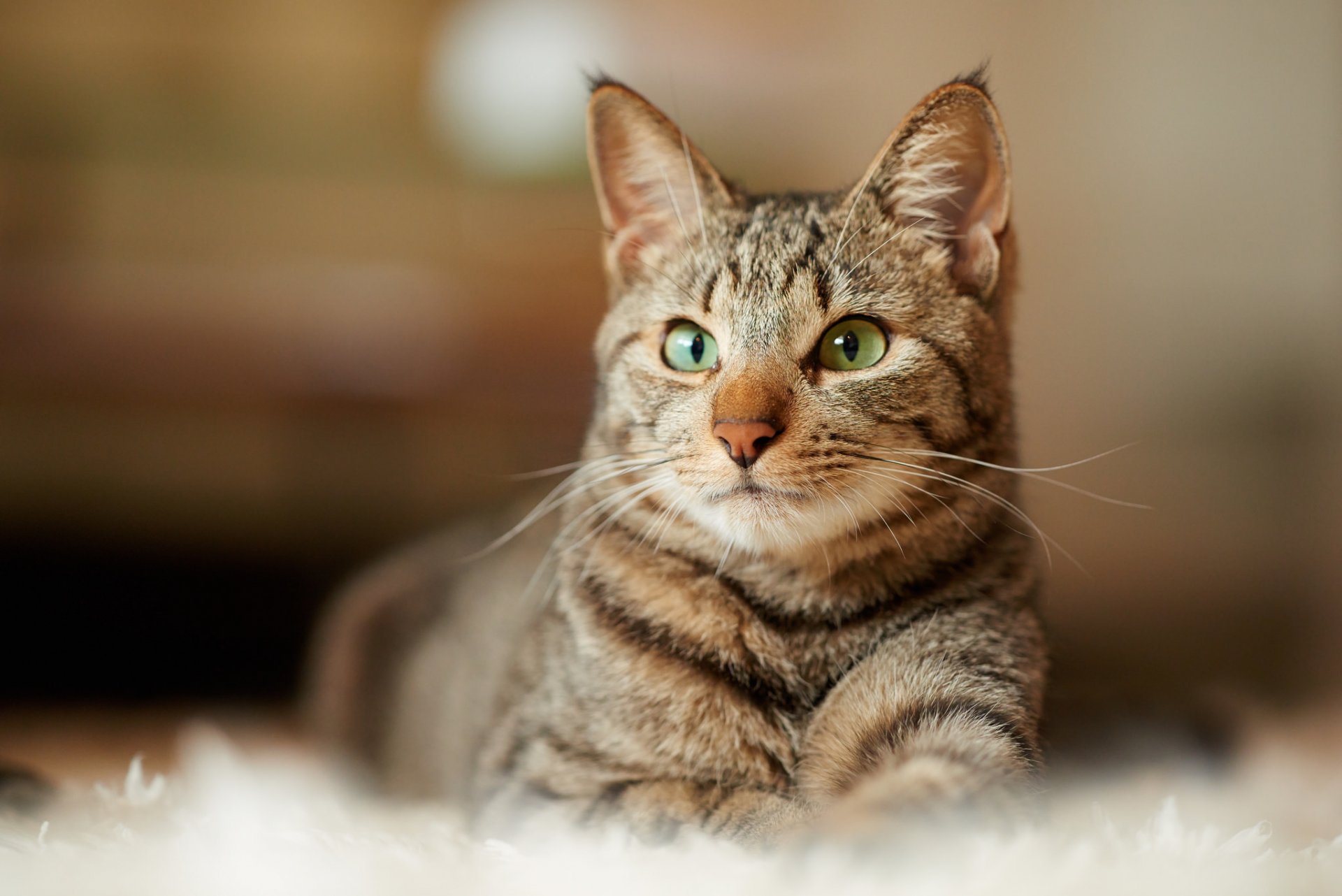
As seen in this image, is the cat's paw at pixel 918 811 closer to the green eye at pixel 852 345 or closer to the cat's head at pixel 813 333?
the cat's head at pixel 813 333

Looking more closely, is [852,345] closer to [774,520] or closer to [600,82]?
[774,520]

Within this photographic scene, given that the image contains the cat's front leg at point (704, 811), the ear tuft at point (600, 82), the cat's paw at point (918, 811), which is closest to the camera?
the cat's paw at point (918, 811)

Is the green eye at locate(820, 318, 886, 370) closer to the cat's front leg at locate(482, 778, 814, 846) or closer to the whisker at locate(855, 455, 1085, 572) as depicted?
the whisker at locate(855, 455, 1085, 572)

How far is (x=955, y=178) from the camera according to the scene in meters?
1.09

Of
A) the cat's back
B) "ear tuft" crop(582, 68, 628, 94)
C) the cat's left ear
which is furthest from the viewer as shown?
the cat's back

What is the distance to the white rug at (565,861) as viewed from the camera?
0.75 m

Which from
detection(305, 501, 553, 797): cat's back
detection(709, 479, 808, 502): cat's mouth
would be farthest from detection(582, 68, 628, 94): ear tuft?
detection(305, 501, 553, 797): cat's back

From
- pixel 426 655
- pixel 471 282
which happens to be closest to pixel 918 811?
pixel 426 655

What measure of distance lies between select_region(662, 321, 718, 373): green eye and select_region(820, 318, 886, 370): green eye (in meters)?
0.12

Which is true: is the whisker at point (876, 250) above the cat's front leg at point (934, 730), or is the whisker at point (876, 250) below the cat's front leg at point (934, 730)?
above

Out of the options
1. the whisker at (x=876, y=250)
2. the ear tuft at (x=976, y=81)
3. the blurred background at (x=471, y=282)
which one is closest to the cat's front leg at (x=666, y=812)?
the whisker at (x=876, y=250)

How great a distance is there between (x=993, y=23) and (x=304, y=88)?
2.08 metres

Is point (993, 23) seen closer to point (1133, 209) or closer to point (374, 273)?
point (1133, 209)

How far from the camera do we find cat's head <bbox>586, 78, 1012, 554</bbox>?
97 centimetres
